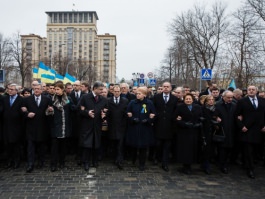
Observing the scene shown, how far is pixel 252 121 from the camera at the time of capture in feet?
23.7

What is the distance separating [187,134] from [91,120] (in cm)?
244

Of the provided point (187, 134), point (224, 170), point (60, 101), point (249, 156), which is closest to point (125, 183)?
point (187, 134)

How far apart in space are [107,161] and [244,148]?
3.72 meters

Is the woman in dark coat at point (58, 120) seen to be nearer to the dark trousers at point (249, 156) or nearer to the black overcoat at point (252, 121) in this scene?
the black overcoat at point (252, 121)

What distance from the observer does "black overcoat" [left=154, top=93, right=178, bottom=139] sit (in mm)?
7605

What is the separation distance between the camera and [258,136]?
725 centimetres

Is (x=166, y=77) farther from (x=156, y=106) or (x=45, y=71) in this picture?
(x=156, y=106)

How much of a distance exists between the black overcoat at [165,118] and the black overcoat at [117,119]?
89 centimetres

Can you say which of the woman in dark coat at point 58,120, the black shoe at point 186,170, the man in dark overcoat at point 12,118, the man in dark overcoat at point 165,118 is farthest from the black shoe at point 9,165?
the black shoe at point 186,170

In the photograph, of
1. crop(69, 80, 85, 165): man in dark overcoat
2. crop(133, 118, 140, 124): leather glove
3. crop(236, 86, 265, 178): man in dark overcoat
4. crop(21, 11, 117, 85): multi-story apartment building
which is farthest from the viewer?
crop(21, 11, 117, 85): multi-story apartment building

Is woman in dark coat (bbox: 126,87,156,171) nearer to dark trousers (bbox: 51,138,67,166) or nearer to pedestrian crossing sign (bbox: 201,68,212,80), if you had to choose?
dark trousers (bbox: 51,138,67,166)

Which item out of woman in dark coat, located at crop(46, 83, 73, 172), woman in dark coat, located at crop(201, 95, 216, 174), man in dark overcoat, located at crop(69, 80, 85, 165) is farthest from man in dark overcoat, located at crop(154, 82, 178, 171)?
woman in dark coat, located at crop(46, 83, 73, 172)

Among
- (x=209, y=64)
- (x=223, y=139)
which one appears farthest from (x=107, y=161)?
(x=209, y=64)

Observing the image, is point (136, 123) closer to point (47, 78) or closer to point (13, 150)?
point (13, 150)
